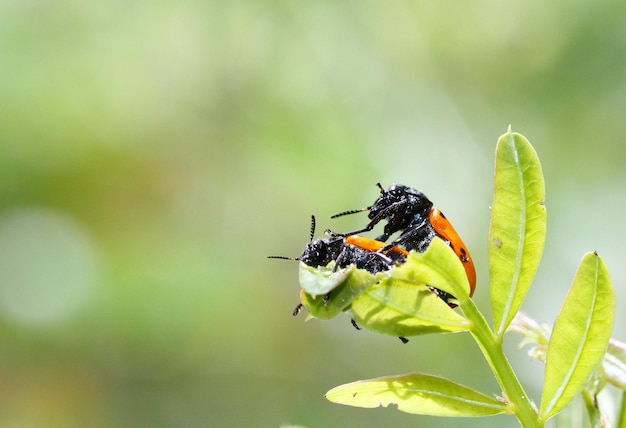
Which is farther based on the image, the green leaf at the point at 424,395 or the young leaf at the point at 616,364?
the young leaf at the point at 616,364

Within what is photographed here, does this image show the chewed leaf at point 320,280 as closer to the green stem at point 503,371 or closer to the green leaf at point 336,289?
the green leaf at point 336,289

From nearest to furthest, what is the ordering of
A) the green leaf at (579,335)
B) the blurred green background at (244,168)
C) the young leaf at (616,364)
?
the green leaf at (579,335) < the young leaf at (616,364) < the blurred green background at (244,168)

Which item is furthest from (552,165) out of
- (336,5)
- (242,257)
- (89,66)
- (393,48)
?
(89,66)

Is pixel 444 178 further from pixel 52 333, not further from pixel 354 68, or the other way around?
pixel 52 333

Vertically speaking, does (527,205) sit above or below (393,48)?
below

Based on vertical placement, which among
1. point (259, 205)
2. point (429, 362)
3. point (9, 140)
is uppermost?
point (9, 140)

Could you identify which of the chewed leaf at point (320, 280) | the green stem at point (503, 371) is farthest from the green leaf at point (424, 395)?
the chewed leaf at point (320, 280)

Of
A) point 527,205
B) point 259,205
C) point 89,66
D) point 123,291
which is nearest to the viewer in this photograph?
point 527,205
